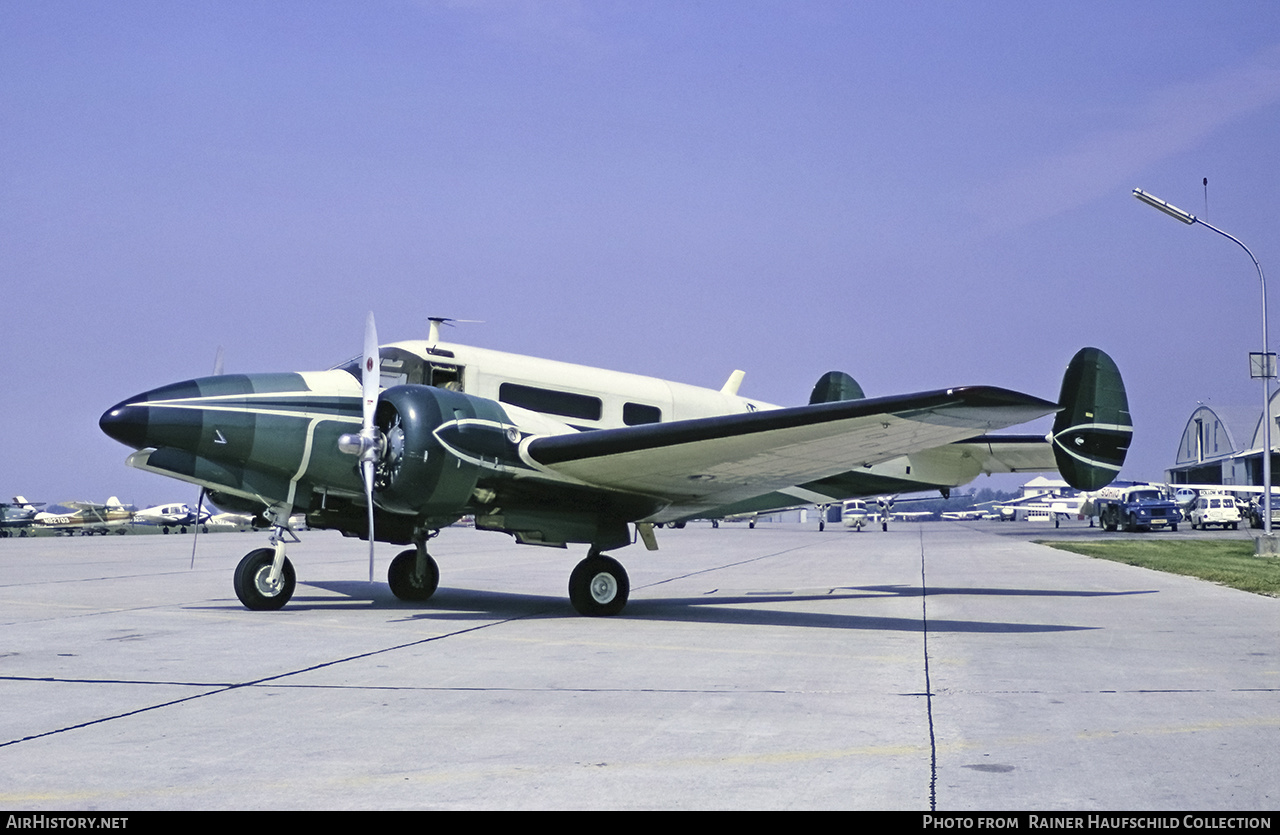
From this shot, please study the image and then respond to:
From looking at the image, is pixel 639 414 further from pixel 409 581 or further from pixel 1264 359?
pixel 1264 359

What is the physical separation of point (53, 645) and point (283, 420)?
Answer: 12.7ft

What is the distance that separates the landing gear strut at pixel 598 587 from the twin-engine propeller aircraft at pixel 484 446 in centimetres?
2

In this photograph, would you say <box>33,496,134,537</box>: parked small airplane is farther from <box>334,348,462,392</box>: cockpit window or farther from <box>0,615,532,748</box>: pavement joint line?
<box>0,615,532,748</box>: pavement joint line

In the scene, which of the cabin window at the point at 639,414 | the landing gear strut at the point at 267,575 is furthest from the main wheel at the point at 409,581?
the cabin window at the point at 639,414

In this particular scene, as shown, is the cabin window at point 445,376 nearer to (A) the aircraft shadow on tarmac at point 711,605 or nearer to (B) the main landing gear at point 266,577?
(B) the main landing gear at point 266,577

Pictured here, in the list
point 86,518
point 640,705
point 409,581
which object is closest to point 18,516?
point 86,518

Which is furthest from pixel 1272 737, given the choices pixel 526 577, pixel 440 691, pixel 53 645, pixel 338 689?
pixel 526 577

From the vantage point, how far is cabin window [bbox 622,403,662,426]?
1555 cm

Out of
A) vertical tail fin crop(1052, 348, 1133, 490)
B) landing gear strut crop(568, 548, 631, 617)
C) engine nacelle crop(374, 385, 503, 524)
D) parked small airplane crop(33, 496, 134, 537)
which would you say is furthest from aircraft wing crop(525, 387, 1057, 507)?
parked small airplane crop(33, 496, 134, 537)

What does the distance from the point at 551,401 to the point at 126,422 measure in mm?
5354

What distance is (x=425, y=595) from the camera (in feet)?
52.3

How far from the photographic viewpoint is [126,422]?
12422 millimetres

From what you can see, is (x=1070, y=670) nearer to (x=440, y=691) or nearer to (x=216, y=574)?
(x=440, y=691)

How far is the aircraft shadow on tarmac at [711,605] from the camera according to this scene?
12.9 meters
